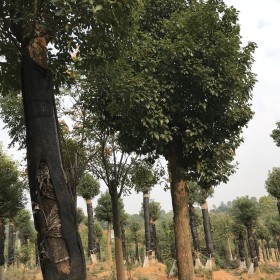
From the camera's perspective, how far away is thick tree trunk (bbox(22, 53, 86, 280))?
15.3ft

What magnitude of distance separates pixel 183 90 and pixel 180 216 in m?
3.76

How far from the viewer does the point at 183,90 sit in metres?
10.5

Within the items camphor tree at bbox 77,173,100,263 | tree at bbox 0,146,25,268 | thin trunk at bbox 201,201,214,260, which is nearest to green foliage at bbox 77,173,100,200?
camphor tree at bbox 77,173,100,263

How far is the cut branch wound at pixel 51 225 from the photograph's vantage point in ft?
15.2

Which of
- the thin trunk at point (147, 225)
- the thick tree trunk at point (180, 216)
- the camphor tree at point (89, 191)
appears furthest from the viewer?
the camphor tree at point (89, 191)

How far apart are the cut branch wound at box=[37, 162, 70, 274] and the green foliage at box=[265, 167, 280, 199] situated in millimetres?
25771

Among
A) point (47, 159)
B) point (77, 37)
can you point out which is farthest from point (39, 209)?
point (77, 37)

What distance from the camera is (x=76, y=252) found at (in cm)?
478

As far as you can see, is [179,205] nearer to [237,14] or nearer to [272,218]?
[237,14]

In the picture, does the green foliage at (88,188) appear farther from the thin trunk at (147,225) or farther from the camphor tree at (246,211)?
the camphor tree at (246,211)

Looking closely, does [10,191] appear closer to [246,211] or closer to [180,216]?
[180,216]

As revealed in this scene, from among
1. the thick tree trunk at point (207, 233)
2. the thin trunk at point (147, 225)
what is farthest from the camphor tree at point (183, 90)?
the thick tree trunk at point (207, 233)

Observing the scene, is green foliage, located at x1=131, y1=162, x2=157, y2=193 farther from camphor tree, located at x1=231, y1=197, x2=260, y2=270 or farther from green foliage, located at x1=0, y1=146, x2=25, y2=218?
camphor tree, located at x1=231, y1=197, x2=260, y2=270

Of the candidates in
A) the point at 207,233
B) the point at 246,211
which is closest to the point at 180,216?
the point at 207,233
